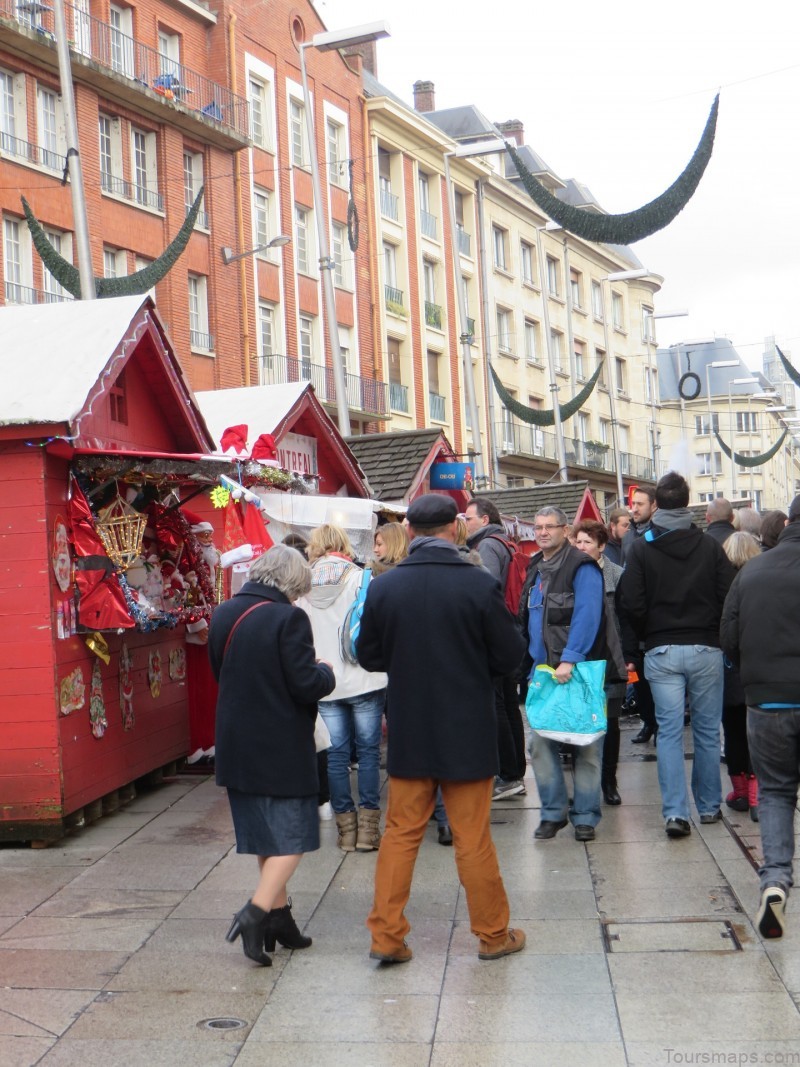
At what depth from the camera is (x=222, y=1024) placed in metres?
5.08

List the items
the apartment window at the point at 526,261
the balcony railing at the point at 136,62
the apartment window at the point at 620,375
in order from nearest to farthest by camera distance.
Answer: the balcony railing at the point at 136,62
the apartment window at the point at 526,261
the apartment window at the point at 620,375

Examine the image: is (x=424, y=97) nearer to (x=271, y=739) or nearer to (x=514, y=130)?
(x=514, y=130)

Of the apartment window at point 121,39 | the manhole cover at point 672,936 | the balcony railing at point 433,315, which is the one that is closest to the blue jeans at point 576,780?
the manhole cover at point 672,936

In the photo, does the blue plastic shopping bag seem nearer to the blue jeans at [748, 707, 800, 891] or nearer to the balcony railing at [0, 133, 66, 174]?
the blue jeans at [748, 707, 800, 891]

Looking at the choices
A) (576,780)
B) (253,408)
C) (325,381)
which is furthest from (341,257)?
(576,780)

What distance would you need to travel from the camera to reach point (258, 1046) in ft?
15.8

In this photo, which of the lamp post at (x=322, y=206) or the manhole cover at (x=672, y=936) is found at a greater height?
the lamp post at (x=322, y=206)

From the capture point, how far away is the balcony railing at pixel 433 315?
42500 millimetres

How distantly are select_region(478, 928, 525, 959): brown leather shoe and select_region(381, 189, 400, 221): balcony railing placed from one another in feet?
118

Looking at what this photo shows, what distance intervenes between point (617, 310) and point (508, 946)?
59.0 m

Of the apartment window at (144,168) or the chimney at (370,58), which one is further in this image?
the chimney at (370,58)

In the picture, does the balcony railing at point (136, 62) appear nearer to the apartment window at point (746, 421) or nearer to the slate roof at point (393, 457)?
the slate roof at point (393, 457)

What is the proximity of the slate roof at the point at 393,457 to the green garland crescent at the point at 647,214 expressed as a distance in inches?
253

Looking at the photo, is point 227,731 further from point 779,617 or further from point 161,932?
point 779,617
